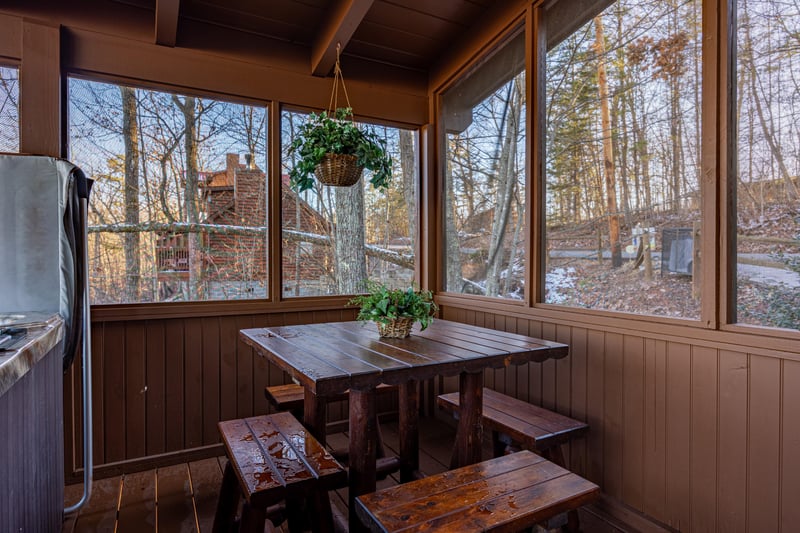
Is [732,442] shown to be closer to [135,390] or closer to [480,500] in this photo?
[480,500]

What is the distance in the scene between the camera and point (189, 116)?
8.83 feet

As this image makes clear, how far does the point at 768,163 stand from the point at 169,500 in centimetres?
293

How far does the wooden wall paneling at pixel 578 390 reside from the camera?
82.7 inches

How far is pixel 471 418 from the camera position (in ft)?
6.00

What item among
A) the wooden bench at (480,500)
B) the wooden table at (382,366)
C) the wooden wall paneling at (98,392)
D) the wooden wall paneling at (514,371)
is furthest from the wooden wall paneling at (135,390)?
the wooden wall paneling at (514,371)

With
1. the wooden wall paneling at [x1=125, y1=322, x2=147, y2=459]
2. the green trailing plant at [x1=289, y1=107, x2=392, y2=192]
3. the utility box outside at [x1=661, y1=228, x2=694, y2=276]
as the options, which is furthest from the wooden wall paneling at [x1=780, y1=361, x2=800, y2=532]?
the wooden wall paneling at [x1=125, y1=322, x2=147, y2=459]

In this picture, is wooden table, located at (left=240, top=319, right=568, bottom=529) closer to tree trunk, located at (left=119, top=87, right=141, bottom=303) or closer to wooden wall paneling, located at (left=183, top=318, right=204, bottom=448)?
wooden wall paneling, located at (left=183, top=318, right=204, bottom=448)

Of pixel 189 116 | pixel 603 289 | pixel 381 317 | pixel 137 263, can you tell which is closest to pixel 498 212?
pixel 603 289

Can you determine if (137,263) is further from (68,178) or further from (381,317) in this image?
(381,317)

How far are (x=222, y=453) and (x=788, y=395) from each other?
2.76 metres

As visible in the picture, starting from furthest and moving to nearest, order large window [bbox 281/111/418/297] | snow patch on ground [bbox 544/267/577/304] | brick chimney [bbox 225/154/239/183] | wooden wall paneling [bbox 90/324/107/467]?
large window [bbox 281/111/418/297]
brick chimney [bbox 225/154/239/183]
wooden wall paneling [bbox 90/324/107/467]
snow patch on ground [bbox 544/267/577/304]

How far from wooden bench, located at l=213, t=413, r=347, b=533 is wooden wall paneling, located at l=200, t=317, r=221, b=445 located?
99cm

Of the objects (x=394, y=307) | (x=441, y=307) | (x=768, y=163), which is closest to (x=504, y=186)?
(x=441, y=307)

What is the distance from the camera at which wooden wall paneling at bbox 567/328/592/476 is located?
2100 millimetres
